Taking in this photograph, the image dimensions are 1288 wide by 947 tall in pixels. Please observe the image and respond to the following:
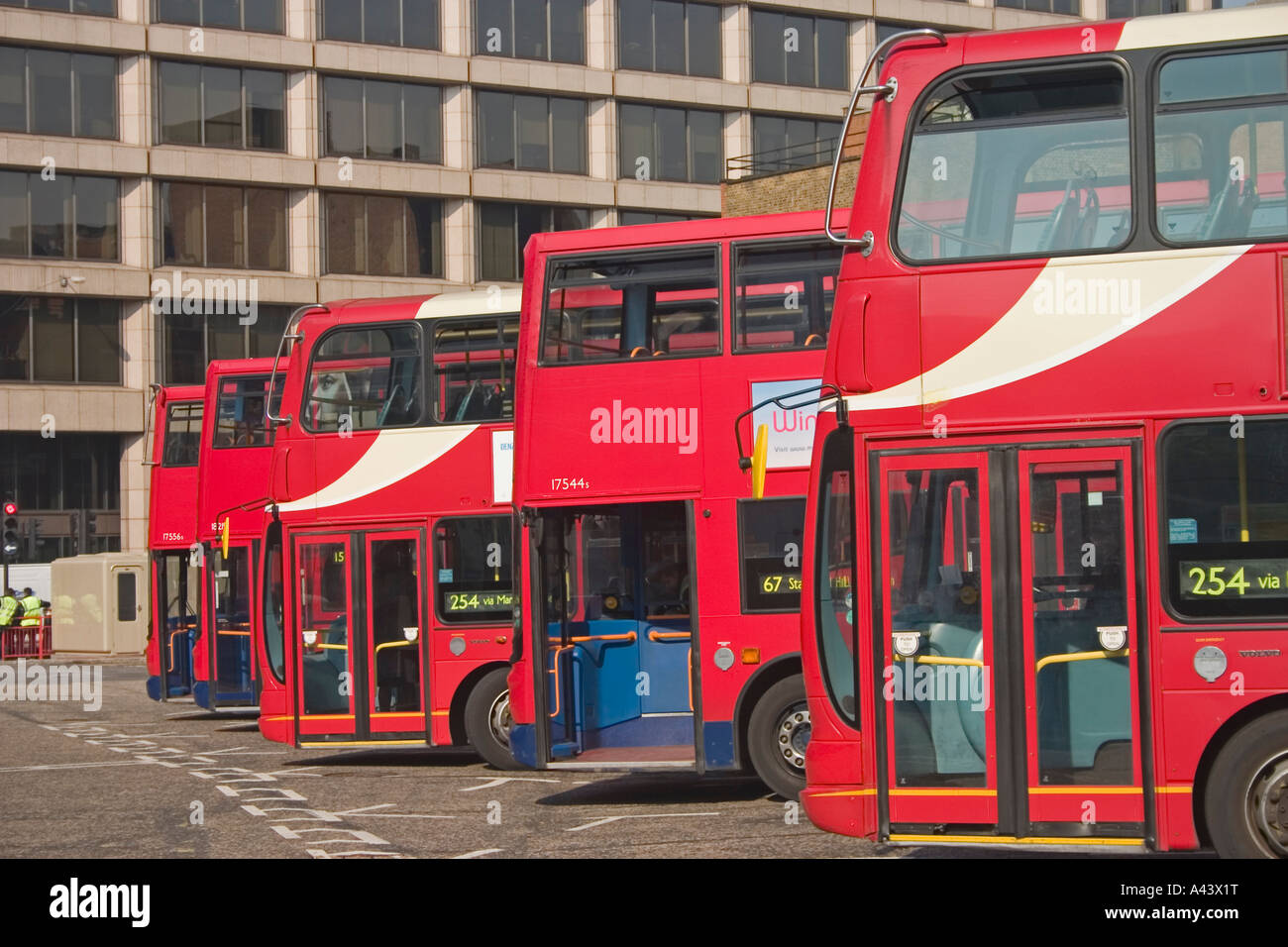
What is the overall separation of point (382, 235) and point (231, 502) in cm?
2700

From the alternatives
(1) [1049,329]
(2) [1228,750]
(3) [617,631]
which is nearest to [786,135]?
(3) [617,631]

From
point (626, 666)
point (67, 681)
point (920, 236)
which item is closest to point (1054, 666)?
point (920, 236)

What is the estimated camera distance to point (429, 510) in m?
16.6

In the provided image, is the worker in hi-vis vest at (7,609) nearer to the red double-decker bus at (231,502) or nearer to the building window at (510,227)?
the building window at (510,227)

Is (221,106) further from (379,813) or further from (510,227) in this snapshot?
(379,813)

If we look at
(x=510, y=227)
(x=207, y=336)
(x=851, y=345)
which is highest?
(x=510, y=227)

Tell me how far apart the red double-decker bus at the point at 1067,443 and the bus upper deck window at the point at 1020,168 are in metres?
0.01

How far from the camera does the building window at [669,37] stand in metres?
51.0

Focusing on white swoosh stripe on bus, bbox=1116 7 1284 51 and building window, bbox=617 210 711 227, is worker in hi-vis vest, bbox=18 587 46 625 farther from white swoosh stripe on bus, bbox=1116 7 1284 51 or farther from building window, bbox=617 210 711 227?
white swoosh stripe on bus, bbox=1116 7 1284 51

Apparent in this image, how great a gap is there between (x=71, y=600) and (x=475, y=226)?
51.5 feet

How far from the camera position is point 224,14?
47062mm

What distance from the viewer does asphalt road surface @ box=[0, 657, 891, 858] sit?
11.1 metres
